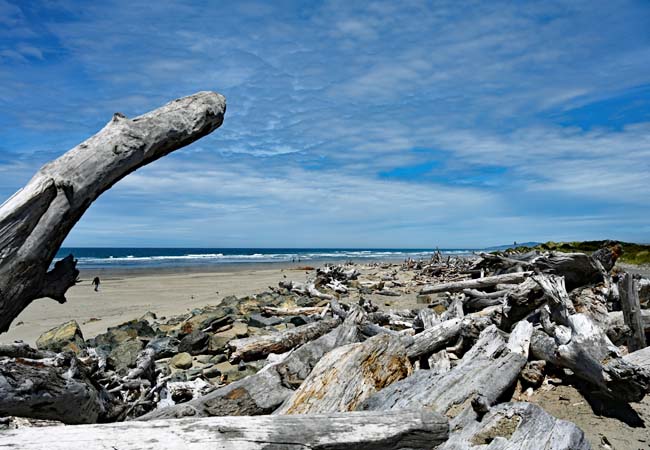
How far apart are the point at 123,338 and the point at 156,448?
6.62m

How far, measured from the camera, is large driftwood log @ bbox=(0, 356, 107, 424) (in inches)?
93.4

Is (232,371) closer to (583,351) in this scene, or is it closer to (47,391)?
(47,391)

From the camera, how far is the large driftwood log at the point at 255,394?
11.9ft

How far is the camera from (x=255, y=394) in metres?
4.05

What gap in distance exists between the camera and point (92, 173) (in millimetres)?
2418

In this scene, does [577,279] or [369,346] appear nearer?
[369,346]

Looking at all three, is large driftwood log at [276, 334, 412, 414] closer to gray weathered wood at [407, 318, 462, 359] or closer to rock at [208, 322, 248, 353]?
gray weathered wood at [407, 318, 462, 359]

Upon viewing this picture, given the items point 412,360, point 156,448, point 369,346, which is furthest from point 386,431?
point 412,360

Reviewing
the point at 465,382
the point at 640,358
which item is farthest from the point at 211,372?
the point at 640,358

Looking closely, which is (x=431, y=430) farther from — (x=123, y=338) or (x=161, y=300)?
(x=161, y=300)

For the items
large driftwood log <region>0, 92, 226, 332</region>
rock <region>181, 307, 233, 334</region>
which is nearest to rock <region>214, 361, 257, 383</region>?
rock <region>181, 307, 233, 334</region>

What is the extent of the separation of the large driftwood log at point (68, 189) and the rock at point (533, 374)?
14.0 ft

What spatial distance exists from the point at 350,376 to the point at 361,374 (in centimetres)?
15

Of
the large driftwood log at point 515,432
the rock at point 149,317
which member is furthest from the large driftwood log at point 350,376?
the rock at point 149,317
